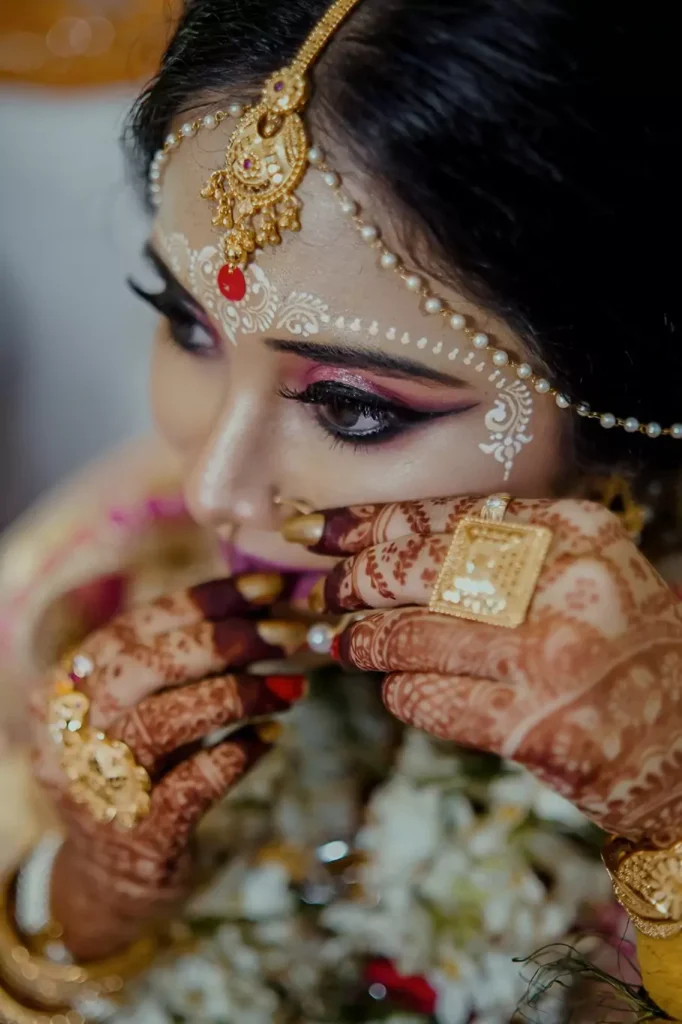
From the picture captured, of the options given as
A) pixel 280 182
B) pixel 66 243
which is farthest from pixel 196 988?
pixel 66 243

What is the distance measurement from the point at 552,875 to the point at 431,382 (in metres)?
0.43

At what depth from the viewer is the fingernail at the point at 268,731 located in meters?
0.77

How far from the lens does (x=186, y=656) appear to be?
2.39ft

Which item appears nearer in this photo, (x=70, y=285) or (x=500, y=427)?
(x=500, y=427)

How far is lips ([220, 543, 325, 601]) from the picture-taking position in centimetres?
79

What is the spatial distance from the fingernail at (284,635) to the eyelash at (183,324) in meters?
0.23

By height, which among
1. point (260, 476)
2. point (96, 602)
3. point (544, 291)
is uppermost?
point (544, 291)

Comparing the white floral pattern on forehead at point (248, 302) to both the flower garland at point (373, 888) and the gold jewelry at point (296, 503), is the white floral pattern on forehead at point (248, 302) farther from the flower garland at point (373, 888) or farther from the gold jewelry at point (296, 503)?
the flower garland at point (373, 888)

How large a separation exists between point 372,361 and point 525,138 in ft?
0.55

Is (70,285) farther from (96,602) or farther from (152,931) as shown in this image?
(152,931)

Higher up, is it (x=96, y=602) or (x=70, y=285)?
(x=70, y=285)

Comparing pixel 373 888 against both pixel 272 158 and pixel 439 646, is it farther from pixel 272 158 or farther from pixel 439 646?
pixel 272 158

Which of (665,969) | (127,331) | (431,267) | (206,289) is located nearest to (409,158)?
(431,267)

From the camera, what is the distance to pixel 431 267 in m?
0.60
